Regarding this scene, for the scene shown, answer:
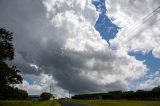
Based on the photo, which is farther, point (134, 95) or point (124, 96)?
point (124, 96)

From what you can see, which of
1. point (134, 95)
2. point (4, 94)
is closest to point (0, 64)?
point (4, 94)

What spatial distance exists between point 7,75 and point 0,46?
22.8ft

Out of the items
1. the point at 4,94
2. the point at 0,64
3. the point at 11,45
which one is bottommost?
the point at 4,94

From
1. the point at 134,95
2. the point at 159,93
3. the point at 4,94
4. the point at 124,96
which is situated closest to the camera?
the point at 4,94

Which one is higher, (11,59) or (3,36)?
(3,36)

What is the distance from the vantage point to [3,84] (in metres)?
73.2

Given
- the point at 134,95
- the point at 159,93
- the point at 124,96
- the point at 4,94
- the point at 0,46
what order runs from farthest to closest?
the point at 124,96 → the point at 134,95 → the point at 159,93 → the point at 4,94 → the point at 0,46

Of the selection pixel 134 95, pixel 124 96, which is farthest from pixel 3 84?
pixel 124 96

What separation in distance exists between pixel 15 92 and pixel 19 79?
25.4 ft

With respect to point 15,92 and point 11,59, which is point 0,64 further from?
point 15,92

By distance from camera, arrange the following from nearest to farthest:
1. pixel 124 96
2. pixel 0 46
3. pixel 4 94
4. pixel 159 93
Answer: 1. pixel 0 46
2. pixel 4 94
3. pixel 159 93
4. pixel 124 96

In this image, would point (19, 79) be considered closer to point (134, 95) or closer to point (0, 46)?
point (0, 46)

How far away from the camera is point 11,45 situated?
71562mm

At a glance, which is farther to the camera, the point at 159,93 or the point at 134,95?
the point at 134,95
